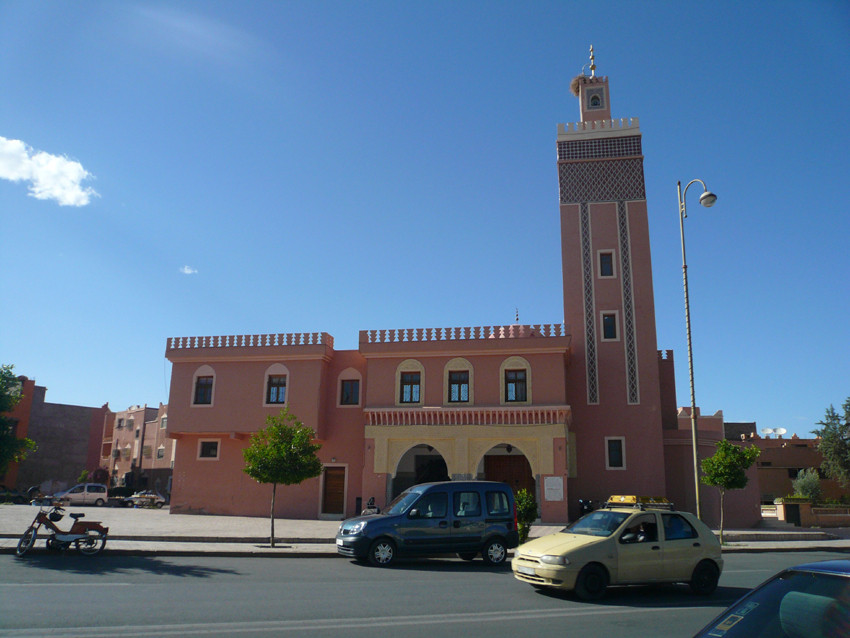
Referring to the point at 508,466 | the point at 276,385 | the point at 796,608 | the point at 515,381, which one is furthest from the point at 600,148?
the point at 796,608

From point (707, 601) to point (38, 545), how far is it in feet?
45.5

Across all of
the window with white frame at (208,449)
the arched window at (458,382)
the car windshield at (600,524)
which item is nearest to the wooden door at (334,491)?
the window with white frame at (208,449)

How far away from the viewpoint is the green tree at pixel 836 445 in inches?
1542

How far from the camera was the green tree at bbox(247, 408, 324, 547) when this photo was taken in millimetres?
18719

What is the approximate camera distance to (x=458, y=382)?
27641mm

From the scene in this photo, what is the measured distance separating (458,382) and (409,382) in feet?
7.06

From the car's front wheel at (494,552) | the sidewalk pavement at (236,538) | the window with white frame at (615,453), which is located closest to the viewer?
the car's front wheel at (494,552)

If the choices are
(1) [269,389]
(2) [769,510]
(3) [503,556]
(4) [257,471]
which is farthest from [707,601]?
(2) [769,510]

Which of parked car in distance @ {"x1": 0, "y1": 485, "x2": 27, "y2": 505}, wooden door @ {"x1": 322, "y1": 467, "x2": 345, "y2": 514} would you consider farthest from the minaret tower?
parked car in distance @ {"x1": 0, "y1": 485, "x2": 27, "y2": 505}

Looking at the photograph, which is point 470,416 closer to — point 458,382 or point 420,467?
point 458,382

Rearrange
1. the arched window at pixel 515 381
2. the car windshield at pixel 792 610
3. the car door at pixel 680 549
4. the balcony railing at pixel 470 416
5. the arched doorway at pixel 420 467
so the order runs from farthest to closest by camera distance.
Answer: the arched doorway at pixel 420 467 < the arched window at pixel 515 381 < the balcony railing at pixel 470 416 < the car door at pixel 680 549 < the car windshield at pixel 792 610

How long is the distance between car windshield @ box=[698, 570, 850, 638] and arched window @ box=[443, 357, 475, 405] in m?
23.5

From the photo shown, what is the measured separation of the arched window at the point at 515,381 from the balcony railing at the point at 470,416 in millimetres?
672

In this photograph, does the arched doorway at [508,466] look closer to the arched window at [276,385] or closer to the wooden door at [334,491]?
the wooden door at [334,491]
